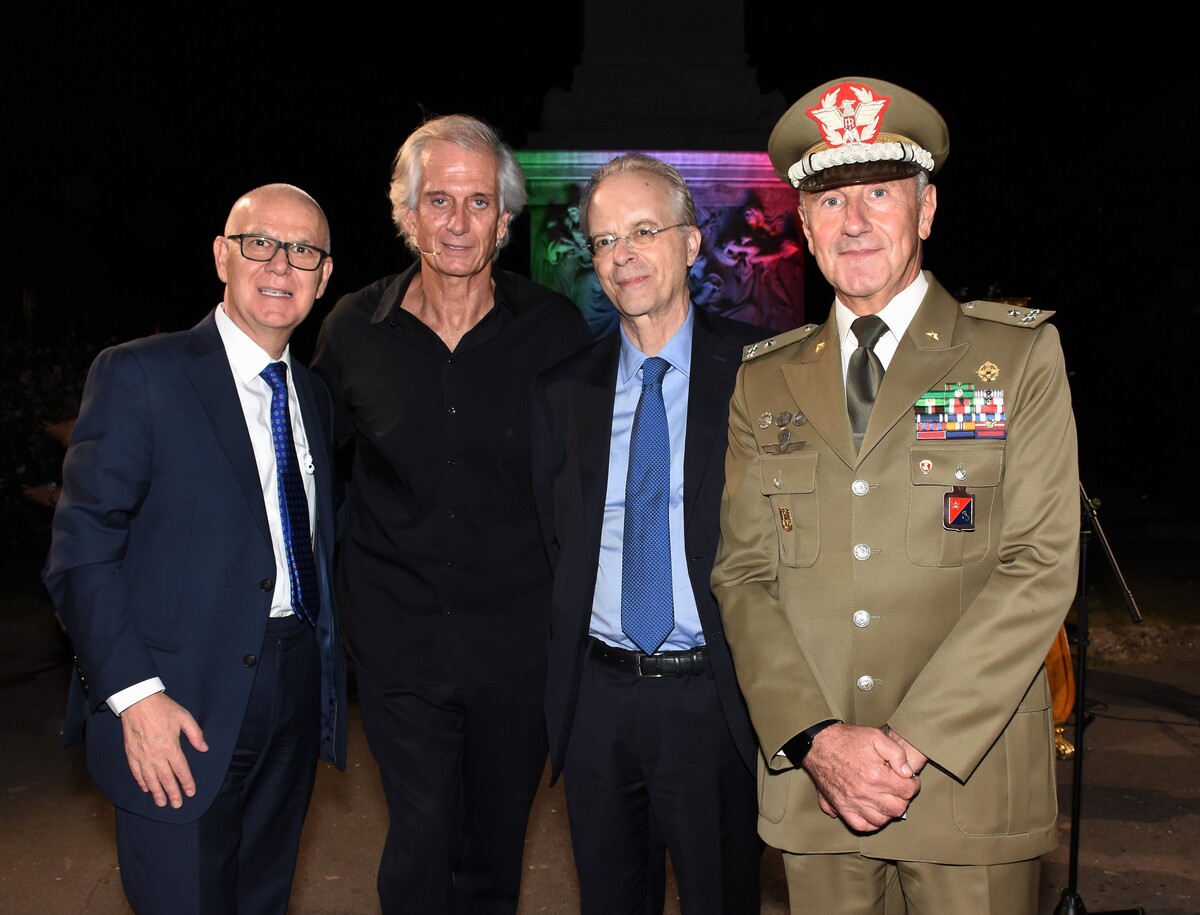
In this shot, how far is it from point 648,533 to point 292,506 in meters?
0.82

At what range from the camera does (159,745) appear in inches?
92.3

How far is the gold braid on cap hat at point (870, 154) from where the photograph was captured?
2250mm

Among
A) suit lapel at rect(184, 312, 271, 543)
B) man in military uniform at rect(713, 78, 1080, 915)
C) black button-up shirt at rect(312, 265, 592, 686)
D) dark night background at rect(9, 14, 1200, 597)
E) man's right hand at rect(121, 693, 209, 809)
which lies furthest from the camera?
dark night background at rect(9, 14, 1200, 597)

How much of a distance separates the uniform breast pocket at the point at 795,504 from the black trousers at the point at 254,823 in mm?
1147

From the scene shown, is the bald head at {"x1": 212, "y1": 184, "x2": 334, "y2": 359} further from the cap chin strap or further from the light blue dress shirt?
the cap chin strap

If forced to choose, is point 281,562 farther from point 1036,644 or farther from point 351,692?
point 351,692

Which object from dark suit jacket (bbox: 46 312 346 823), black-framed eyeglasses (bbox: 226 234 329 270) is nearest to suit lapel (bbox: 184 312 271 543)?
dark suit jacket (bbox: 46 312 346 823)

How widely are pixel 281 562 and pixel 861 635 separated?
4.28 feet

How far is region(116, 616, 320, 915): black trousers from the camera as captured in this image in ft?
7.99

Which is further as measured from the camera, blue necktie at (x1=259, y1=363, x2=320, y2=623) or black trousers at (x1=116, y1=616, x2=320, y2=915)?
blue necktie at (x1=259, y1=363, x2=320, y2=623)

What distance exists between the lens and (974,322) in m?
2.24

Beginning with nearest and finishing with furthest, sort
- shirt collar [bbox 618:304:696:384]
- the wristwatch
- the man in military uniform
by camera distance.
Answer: the man in military uniform
the wristwatch
shirt collar [bbox 618:304:696:384]

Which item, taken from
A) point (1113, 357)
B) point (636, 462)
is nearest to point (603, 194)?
point (636, 462)

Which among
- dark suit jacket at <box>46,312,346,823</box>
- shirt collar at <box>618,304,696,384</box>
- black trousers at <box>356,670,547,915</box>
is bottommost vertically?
black trousers at <box>356,670,547,915</box>
